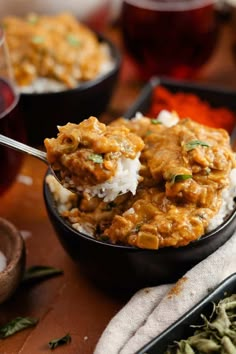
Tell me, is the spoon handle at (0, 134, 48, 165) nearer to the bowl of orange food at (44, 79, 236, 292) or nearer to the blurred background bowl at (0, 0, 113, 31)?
Result: the bowl of orange food at (44, 79, 236, 292)

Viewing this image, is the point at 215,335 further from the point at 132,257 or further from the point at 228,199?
the point at 228,199

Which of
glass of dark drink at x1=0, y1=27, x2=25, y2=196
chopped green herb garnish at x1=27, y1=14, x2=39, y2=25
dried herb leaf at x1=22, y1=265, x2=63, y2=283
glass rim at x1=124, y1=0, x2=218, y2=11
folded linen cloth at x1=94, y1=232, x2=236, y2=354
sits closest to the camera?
folded linen cloth at x1=94, y1=232, x2=236, y2=354

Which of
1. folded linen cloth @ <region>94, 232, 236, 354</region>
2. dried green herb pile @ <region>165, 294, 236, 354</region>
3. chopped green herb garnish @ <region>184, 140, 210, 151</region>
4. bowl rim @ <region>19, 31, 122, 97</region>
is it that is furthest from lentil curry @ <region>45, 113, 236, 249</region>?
bowl rim @ <region>19, 31, 122, 97</region>

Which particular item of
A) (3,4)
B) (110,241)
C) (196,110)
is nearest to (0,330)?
(110,241)

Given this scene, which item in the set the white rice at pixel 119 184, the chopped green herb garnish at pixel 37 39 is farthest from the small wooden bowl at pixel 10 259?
the chopped green herb garnish at pixel 37 39

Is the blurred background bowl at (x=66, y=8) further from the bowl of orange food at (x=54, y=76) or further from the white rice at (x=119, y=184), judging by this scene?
the white rice at (x=119, y=184)

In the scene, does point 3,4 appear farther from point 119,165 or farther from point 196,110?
point 119,165
